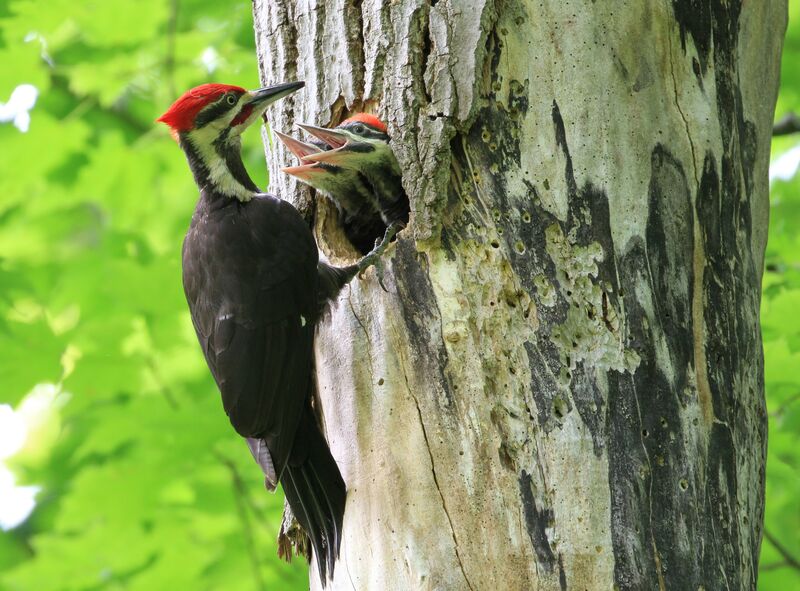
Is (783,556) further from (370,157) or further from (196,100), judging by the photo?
(196,100)

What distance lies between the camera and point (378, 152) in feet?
9.89

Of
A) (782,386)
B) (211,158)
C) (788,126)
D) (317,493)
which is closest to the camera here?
(317,493)

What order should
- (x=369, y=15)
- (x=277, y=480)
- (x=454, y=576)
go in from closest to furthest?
(x=454, y=576) < (x=277, y=480) < (x=369, y=15)

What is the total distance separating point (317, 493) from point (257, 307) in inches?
25.3

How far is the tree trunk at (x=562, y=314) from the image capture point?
2.16 metres

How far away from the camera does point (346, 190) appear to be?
3.19m

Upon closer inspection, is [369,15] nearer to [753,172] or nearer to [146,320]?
[753,172]

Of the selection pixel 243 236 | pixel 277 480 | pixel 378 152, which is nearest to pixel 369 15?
pixel 378 152

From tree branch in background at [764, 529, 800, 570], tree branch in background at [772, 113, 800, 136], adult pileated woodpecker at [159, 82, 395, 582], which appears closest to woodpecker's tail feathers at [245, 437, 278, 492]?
adult pileated woodpecker at [159, 82, 395, 582]

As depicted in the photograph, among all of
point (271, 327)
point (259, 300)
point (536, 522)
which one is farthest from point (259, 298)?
point (536, 522)

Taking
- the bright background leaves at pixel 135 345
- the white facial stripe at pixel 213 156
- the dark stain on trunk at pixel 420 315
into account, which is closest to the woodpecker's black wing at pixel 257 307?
the white facial stripe at pixel 213 156

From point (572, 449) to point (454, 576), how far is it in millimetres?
414

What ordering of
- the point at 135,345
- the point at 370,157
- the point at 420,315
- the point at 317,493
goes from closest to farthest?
the point at 420,315, the point at 317,493, the point at 370,157, the point at 135,345

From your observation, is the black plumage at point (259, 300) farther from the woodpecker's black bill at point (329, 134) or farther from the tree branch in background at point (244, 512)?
the tree branch in background at point (244, 512)
